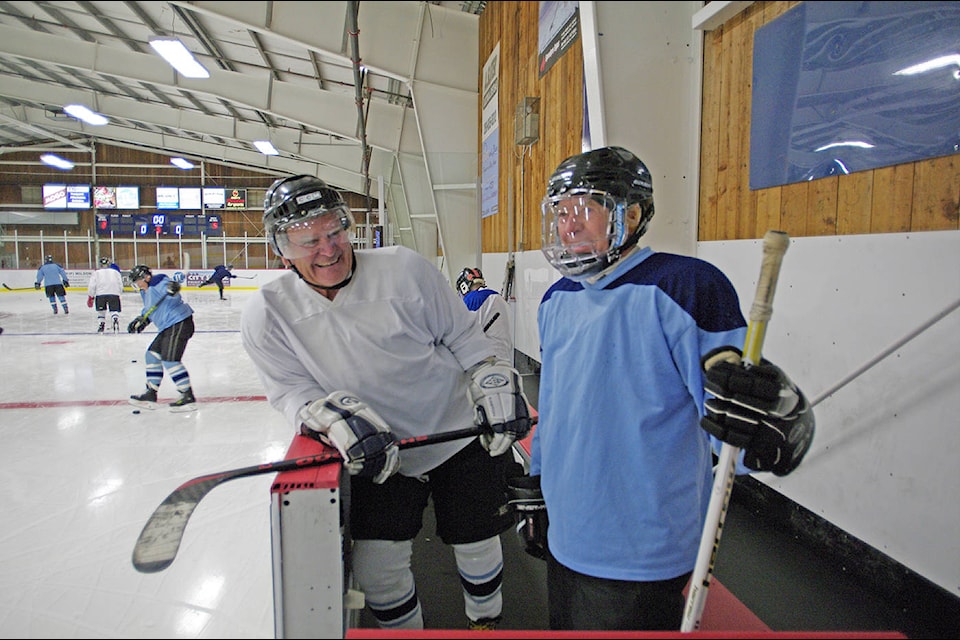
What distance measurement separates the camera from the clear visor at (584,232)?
0.87 meters

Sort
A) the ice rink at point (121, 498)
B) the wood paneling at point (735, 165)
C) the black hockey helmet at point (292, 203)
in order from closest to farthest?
the wood paneling at point (735, 165) < the ice rink at point (121, 498) < the black hockey helmet at point (292, 203)

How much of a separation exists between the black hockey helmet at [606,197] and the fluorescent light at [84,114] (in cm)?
72

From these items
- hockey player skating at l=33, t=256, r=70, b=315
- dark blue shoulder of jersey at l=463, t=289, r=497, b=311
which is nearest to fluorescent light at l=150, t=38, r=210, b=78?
dark blue shoulder of jersey at l=463, t=289, r=497, b=311

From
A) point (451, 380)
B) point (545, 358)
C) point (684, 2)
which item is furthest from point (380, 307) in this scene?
point (684, 2)

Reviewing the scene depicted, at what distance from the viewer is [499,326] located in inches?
117

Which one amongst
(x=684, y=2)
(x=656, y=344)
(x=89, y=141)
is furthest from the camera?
(x=89, y=141)

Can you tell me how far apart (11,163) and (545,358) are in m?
1.10

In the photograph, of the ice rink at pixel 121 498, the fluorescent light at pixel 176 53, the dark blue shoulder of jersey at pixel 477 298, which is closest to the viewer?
the fluorescent light at pixel 176 53

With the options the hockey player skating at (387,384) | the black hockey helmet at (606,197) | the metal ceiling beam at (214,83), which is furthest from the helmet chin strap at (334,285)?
the black hockey helmet at (606,197)

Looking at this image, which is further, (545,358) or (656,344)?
(545,358)

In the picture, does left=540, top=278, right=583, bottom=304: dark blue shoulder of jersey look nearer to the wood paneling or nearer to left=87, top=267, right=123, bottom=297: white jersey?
the wood paneling

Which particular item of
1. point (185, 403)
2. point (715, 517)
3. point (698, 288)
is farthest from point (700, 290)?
point (185, 403)

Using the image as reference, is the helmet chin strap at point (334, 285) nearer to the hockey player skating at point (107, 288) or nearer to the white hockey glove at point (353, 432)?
the white hockey glove at point (353, 432)

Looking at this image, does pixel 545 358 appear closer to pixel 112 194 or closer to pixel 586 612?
pixel 586 612
